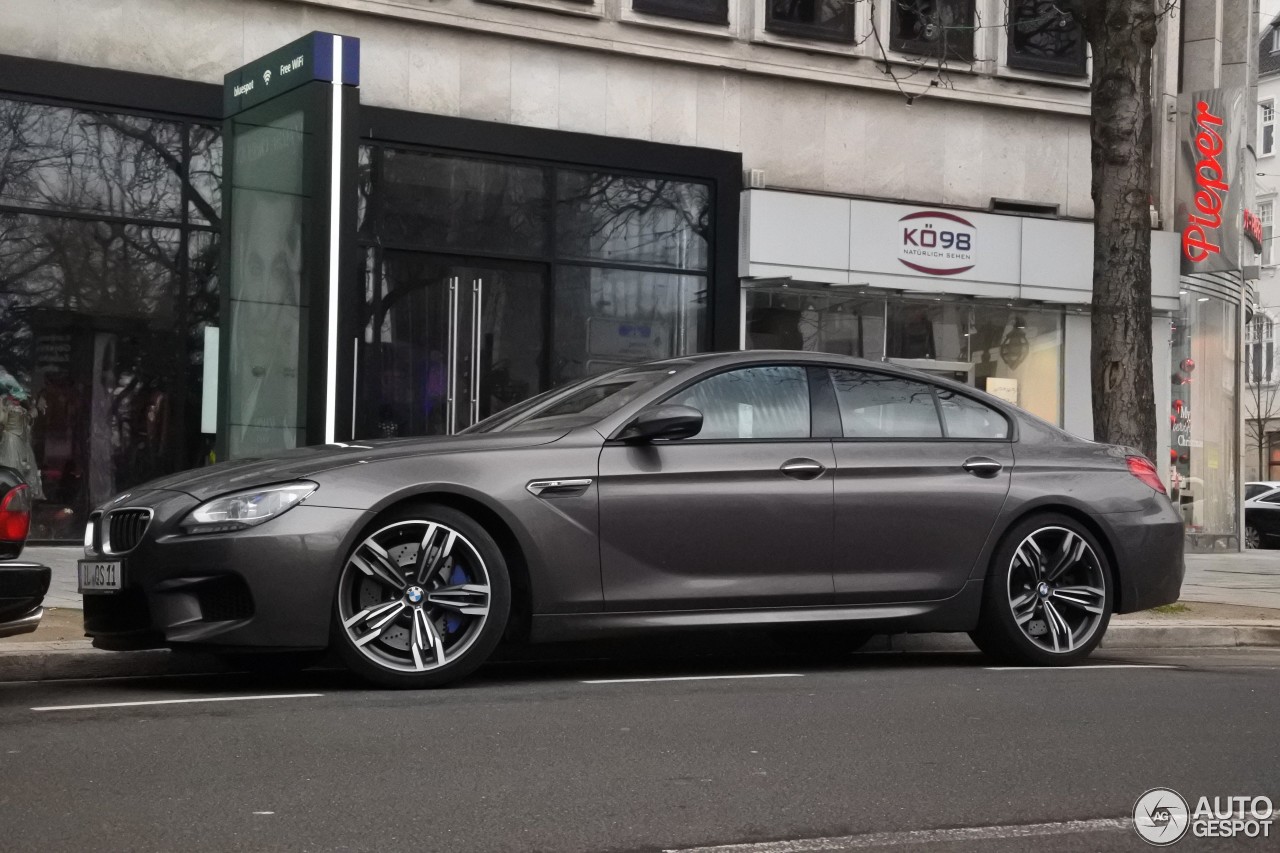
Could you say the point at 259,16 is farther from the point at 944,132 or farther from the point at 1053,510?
the point at 1053,510

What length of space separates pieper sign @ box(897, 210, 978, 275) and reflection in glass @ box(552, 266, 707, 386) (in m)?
2.54

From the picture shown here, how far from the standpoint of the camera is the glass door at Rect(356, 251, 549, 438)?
16656 mm

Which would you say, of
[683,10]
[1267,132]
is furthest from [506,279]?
[1267,132]

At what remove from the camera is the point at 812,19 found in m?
19.2

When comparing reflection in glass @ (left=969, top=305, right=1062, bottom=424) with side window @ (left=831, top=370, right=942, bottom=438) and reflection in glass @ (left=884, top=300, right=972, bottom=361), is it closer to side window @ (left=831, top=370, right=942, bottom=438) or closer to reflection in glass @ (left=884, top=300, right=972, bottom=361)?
reflection in glass @ (left=884, top=300, right=972, bottom=361)

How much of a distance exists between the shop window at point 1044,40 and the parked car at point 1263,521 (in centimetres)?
1247

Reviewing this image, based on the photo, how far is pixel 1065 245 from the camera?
20.5 metres

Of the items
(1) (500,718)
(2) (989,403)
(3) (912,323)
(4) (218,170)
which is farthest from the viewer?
(3) (912,323)

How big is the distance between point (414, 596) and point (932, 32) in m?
14.4

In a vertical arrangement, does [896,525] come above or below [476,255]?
below

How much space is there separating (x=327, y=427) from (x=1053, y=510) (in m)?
5.12

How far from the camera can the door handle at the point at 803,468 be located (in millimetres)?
7855

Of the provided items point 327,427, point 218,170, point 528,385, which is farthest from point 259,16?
point 327,427

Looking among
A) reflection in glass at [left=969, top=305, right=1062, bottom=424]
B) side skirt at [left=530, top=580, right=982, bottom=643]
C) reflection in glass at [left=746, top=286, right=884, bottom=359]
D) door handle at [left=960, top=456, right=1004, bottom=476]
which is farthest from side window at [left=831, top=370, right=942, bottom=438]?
reflection in glass at [left=969, top=305, right=1062, bottom=424]
